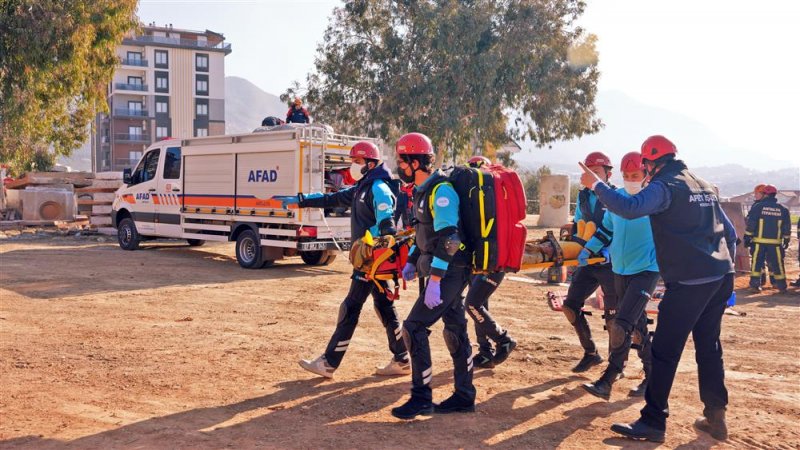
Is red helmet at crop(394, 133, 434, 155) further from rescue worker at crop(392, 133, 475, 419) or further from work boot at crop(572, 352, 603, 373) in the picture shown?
work boot at crop(572, 352, 603, 373)

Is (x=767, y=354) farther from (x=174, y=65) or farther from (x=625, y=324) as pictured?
(x=174, y=65)

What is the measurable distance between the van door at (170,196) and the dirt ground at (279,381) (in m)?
4.79

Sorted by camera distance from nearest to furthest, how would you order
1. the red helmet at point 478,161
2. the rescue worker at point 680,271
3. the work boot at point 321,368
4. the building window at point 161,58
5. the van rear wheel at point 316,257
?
the rescue worker at point 680,271 → the work boot at point 321,368 → the red helmet at point 478,161 → the van rear wheel at point 316,257 → the building window at point 161,58

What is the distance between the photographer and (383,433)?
537 cm

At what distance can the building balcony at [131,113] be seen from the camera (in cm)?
8784

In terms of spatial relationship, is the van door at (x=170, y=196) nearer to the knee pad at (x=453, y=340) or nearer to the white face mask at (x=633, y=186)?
the knee pad at (x=453, y=340)

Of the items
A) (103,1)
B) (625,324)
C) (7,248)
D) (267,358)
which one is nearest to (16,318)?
(267,358)

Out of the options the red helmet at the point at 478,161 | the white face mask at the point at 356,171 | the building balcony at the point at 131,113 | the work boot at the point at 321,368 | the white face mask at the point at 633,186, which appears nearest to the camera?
the white face mask at the point at 633,186

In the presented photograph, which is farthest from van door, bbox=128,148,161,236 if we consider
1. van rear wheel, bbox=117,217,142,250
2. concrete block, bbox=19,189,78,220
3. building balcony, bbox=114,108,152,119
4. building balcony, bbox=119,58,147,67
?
building balcony, bbox=119,58,147,67

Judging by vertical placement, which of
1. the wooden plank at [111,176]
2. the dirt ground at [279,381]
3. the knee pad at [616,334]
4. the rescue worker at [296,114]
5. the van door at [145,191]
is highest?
the rescue worker at [296,114]

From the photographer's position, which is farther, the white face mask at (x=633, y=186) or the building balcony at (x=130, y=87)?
the building balcony at (x=130, y=87)

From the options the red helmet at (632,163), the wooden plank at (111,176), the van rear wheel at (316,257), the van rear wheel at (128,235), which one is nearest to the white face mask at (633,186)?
the red helmet at (632,163)

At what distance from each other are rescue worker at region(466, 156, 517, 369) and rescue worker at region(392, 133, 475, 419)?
49.8 inches

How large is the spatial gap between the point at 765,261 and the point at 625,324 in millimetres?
10356
